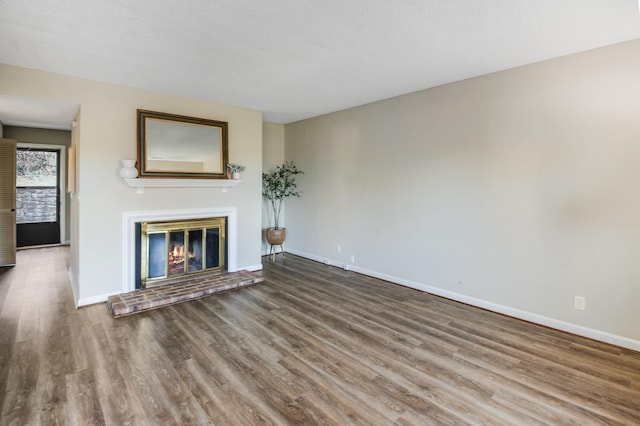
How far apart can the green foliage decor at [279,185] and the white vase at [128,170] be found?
2482 millimetres

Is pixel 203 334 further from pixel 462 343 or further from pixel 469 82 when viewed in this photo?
pixel 469 82

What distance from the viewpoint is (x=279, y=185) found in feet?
20.0

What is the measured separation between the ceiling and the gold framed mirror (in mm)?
543

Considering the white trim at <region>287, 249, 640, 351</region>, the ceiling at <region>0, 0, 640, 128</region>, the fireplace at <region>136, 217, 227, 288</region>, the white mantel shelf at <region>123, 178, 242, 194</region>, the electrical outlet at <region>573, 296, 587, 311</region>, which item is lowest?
the white trim at <region>287, 249, 640, 351</region>

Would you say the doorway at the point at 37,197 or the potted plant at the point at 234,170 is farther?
the doorway at the point at 37,197

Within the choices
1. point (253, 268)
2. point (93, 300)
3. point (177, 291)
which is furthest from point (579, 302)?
point (93, 300)

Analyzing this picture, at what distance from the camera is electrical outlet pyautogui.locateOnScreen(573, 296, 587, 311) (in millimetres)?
2979

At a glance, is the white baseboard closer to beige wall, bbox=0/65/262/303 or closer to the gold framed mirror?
beige wall, bbox=0/65/262/303

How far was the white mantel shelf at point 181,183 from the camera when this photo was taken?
4.00m

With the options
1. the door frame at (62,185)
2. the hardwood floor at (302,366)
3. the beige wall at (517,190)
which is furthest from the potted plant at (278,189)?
the door frame at (62,185)

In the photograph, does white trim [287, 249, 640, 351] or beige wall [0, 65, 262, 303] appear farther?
beige wall [0, 65, 262, 303]

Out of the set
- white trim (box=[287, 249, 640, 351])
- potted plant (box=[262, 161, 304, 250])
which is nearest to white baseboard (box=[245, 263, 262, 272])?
potted plant (box=[262, 161, 304, 250])

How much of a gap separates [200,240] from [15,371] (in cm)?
248

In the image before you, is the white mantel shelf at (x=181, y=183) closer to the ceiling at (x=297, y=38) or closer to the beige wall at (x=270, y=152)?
the ceiling at (x=297, y=38)
